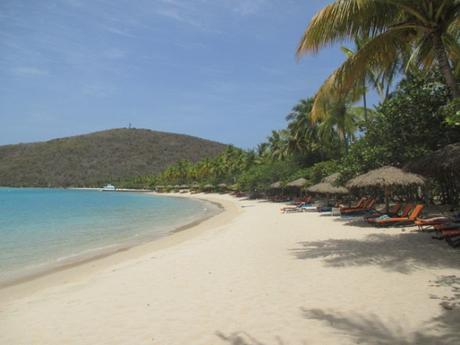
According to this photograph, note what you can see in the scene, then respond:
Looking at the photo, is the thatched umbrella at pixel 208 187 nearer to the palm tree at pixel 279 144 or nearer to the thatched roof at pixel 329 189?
the palm tree at pixel 279 144

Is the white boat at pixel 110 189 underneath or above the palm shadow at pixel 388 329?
above

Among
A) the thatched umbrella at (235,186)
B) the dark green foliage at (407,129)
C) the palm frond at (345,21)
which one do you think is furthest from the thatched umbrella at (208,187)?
the palm frond at (345,21)

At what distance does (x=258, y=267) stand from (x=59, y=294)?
3519mm

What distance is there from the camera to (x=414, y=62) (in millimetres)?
8727

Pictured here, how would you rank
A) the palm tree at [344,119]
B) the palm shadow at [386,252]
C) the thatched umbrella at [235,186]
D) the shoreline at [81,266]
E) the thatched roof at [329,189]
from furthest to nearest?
the thatched umbrella at [235,186] → the palm tree at [344,119] → the thatched roof at [329,189] → the shoreline at [81,266] → the palm shadow at [386,252]

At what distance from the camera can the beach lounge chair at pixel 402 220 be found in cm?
1078

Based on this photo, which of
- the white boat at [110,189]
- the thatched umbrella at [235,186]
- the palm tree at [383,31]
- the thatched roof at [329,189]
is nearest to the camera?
the palm tree at [383,31]

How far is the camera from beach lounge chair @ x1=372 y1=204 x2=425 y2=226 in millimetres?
10781

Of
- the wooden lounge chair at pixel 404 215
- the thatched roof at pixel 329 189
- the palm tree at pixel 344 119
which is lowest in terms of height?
the wooden lounge chair at pixel 404 215

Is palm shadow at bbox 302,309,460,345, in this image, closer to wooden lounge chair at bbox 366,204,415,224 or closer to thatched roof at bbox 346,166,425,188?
wooden lounge chair at bbox 366,204,415,224

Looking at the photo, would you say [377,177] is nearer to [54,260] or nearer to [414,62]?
[414,62]

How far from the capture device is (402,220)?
35.7ft

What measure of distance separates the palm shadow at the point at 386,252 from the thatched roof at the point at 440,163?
160cm

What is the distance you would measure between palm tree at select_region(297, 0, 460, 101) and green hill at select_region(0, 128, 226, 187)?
316ft
